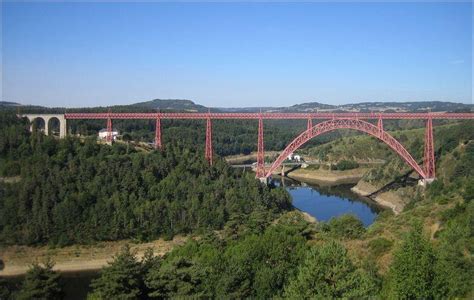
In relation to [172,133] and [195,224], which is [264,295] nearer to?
[195,224]

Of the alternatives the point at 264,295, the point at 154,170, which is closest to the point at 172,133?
the point at 154,170

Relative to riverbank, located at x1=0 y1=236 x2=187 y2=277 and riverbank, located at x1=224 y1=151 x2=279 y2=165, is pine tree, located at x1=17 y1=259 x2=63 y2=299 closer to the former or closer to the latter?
riverbank, located at x1=0 y1=236 x2=187 y2=277

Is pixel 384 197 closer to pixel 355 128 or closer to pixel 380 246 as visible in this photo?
pixel 355 128

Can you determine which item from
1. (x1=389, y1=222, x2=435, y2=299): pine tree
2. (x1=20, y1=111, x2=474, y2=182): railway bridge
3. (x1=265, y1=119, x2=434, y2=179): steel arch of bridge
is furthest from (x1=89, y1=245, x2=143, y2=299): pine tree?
(x1=265, y1=119, x2=434, y2=179): steel arch of bridge

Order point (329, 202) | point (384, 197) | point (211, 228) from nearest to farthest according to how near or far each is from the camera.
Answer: point (211, 228) → point (384, 197) → point (329, 202)

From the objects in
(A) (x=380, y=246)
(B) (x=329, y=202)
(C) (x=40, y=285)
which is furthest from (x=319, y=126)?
(C) (x=40, y=285)
